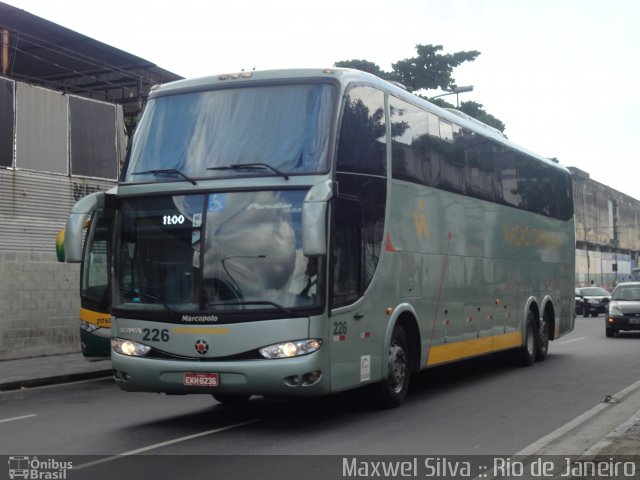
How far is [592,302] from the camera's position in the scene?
145ft

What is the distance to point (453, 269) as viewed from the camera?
542 inches

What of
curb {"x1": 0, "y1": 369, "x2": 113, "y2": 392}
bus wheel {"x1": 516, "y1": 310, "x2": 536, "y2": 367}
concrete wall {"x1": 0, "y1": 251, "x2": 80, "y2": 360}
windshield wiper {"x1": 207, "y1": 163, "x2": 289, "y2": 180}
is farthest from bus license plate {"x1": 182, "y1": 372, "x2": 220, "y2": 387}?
concrete wall {"x1": 0, "y1": 251, "x2": 80, "y2": 360}

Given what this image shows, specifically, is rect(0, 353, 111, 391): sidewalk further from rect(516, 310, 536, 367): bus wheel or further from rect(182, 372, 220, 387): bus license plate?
rect(516, 310, 536, 367): bus wheel

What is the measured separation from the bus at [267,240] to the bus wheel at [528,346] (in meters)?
5.86

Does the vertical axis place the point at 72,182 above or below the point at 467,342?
above

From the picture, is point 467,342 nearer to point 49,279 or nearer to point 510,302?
point 510,302

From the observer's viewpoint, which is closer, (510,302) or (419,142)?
(419,142)

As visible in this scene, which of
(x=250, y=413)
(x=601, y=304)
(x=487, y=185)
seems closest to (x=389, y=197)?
(x=250, y=413)

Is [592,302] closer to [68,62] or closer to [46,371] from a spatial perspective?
[68,62]

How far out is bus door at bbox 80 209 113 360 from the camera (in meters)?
16.0

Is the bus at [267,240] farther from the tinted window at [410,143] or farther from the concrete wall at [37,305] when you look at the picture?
the concrete wall at [37,305]

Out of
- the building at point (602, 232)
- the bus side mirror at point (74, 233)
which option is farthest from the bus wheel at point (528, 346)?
the building at point (602, 232)

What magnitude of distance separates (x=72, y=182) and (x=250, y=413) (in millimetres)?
12310

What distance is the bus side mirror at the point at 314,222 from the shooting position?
8.72 m
